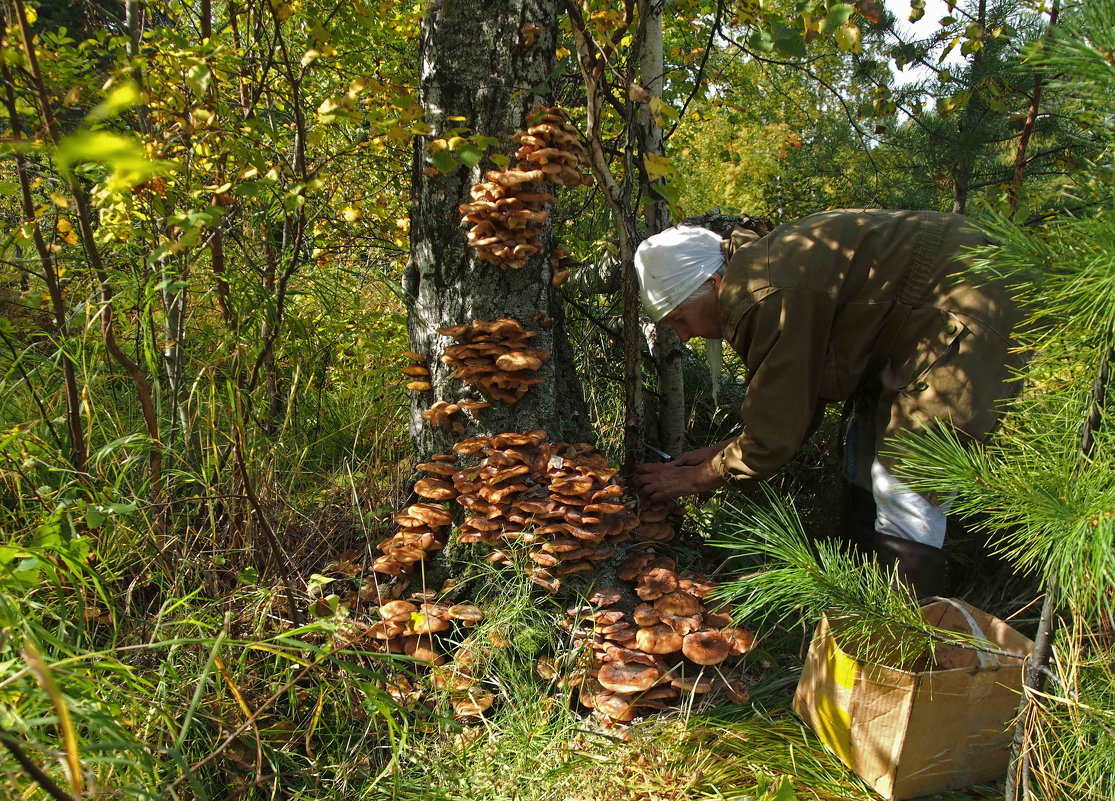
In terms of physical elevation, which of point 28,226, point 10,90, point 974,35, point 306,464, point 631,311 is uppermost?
point 974,35

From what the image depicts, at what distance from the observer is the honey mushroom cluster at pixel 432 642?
8.55ft

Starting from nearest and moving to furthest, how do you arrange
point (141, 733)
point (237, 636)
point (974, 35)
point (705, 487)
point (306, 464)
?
point (141, 733), point (237, 636), point (705, 487), point (306, 464), point (974, 35)

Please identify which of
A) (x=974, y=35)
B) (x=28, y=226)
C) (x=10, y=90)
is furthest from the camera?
(x=974, y=35)

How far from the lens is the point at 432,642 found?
289cm

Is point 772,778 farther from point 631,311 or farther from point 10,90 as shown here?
point 10,90

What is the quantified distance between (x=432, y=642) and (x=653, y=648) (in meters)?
0.88

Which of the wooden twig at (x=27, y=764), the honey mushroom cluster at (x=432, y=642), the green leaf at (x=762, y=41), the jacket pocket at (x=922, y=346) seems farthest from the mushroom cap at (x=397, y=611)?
the green leaf at (x=762, y=41)

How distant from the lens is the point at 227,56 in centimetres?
284

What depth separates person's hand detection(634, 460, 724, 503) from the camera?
10.4 feet

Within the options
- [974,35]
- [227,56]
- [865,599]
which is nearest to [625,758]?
[865,599]

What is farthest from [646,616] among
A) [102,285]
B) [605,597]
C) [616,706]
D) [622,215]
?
[102,285]

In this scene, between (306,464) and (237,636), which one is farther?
(306,464)

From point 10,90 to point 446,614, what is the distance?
7.68 feet

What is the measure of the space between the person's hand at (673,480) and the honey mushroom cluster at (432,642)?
930 millimetres
